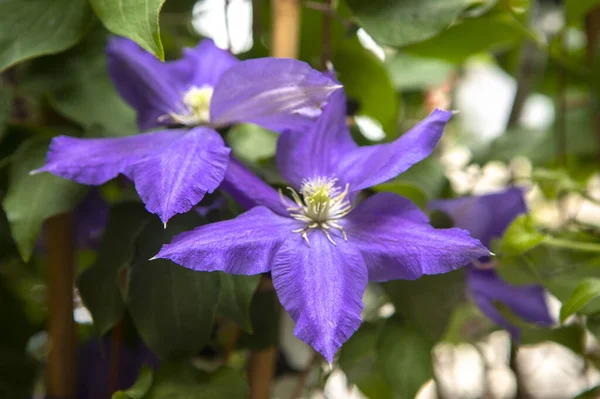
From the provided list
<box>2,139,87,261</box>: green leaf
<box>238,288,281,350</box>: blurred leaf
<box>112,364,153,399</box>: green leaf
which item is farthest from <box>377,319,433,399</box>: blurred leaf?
<box>2,139,87,261</box>: green leaf

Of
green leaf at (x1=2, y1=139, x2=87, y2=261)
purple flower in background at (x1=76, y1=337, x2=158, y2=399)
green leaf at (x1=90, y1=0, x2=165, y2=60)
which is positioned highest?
green leaf at (x1=90, y1=0, x2=165, y2=60)

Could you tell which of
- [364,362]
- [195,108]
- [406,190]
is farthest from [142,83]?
[364,362]

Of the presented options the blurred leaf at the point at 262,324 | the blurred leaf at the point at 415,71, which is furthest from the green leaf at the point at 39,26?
the blurred leaf at the point at 415,71

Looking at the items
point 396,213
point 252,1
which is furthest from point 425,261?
point 252,1

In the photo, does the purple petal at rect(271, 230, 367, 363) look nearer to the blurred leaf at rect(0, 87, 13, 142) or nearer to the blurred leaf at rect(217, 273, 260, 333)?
the blurred leaf at rect(217, 273, 260, 333)

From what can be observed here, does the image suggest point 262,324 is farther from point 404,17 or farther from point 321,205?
point 404,17

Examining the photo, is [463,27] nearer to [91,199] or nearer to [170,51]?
[170,51]

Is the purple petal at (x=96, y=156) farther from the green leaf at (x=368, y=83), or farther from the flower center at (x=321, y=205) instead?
the green leaf at (x=368, y=83)
